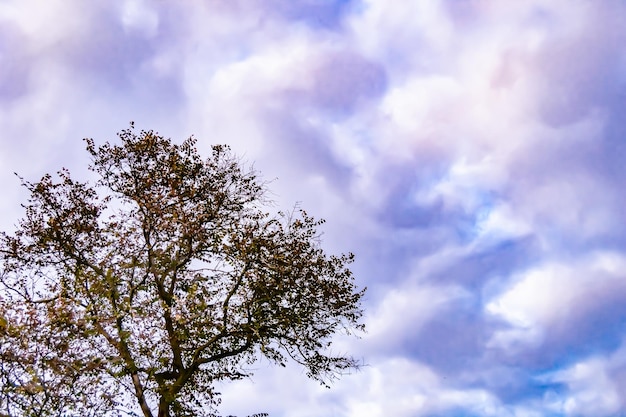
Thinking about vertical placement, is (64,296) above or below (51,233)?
below

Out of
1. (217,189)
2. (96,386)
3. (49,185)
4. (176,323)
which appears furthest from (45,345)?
(217,189)

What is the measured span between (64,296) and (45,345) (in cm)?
362

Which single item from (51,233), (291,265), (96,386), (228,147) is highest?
(228,147)

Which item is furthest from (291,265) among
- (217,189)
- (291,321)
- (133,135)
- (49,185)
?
(49,185)

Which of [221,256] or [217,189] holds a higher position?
[217,189]

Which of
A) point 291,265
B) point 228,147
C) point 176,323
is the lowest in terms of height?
point 176,323

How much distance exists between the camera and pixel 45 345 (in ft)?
96.0

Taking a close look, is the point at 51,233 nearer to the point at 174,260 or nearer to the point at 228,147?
the point at 174,260

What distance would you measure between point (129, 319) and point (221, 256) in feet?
16.9

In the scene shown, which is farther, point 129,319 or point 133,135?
point 133,135

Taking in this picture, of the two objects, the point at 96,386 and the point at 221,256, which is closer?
the point at 96,386

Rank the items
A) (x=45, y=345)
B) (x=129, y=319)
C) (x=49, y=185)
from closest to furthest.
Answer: (x=45, y=345)
(x=129, y=319)
(x=49, y=185)

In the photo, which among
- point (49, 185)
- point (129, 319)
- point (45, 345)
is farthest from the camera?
point (49, 185)

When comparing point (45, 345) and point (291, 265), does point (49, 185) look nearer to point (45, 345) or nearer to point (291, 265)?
point (45, 345)
